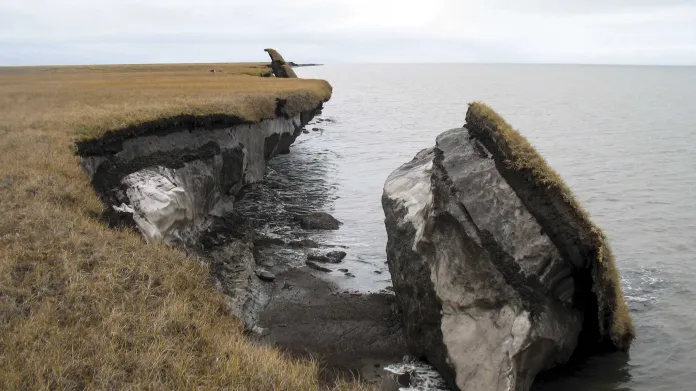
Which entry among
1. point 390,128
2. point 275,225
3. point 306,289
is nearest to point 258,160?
point 275,225

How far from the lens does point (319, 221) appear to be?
24.7m

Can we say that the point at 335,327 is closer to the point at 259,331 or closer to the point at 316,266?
the point at 259,331

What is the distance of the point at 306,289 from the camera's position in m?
17.6

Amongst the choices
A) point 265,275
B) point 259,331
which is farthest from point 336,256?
point 259,331

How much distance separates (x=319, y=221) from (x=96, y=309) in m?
16.0

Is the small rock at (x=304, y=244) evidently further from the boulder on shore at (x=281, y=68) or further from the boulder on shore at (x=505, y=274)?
the boulder on shore at (x=281, y=68)

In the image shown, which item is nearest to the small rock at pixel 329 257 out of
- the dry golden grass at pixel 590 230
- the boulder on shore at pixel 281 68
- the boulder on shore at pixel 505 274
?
the boulder on shore at pixel 505 274

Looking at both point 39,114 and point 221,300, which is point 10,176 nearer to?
point 221,300

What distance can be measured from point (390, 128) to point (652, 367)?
53869 mm

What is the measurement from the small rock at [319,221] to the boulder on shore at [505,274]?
10.7 metres

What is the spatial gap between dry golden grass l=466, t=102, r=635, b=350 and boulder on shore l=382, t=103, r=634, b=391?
0.02 m

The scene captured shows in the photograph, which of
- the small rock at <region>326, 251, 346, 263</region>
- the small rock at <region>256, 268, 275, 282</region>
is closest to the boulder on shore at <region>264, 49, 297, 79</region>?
the small rock at <region>326, 251, 346, 263</region>

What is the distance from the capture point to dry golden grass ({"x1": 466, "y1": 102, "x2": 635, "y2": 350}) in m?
11.2

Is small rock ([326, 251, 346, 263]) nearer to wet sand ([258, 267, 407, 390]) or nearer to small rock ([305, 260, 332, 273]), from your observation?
small rock ([305, 260, 332, 273])
